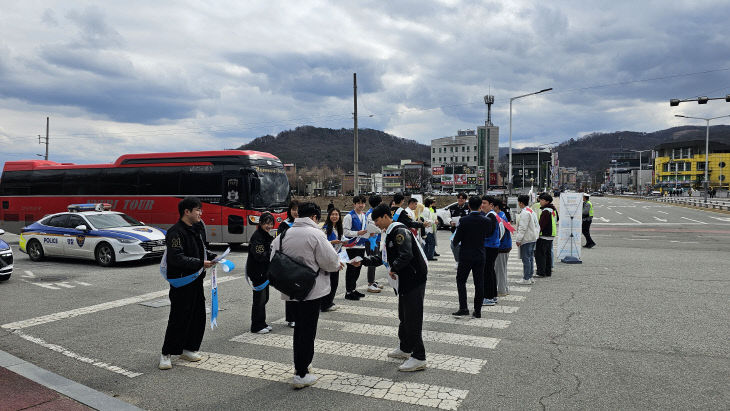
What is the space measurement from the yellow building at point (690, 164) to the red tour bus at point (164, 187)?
132792mm

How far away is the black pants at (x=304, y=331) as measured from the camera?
481 cm

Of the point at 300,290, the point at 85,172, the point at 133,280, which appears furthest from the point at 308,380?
the point at 85,172

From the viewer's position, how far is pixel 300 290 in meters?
4.68

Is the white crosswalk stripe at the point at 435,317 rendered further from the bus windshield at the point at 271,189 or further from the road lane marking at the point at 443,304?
the bus windshield at the point at 271,189

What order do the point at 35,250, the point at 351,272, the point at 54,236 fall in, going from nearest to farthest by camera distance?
the point at 351,272 → the point at 54,236 → the point at 35,250

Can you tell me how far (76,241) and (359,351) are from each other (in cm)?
1106

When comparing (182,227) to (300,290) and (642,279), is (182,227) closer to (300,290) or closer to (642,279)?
(300,290)

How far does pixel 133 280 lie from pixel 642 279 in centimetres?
1128

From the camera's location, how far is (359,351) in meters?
6.00

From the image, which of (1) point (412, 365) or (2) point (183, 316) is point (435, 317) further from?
(2) point (183, 316)

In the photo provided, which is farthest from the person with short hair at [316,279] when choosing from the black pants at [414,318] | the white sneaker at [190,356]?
the white sneaker at [190,356]

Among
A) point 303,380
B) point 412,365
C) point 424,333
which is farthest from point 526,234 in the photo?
point 303,380

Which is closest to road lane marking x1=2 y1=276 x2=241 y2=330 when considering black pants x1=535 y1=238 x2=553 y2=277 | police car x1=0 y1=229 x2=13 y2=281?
police car x1=0 y1=229 x2=13 y2=281

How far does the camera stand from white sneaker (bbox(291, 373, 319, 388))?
4.82m
